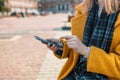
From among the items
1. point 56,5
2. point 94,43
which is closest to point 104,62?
point 94,43

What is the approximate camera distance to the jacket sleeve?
7.60 ft

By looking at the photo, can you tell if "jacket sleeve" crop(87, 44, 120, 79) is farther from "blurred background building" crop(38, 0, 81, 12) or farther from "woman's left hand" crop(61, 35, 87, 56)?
"blurred background building" crop(38, 0, 81, 12)

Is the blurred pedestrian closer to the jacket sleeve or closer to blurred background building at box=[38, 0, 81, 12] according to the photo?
the jacket sleeve

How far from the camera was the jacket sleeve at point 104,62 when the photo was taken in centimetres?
232

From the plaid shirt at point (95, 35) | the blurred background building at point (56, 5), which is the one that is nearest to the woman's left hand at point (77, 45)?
the plaid shirt at point (95, 35)

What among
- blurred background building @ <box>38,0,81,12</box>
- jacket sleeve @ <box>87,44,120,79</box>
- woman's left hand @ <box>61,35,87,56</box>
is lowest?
blurred background building @ <box>38,0,81,12</box>

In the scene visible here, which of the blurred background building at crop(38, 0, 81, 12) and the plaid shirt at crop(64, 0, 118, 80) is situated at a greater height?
the plaid shirt at crop(64, 0, 118, 80)

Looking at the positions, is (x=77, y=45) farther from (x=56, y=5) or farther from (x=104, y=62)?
(x=56, y=5)

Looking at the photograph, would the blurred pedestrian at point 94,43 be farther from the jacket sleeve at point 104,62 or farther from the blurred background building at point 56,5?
the blurred background building at point 56,5

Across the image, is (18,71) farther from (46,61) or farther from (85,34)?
(85,34)

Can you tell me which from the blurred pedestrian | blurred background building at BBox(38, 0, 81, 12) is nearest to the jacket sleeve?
the blurred pedestrian

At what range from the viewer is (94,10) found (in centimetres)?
260

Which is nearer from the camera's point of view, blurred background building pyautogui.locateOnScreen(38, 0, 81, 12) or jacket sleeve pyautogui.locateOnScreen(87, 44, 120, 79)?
jacket sleeve pyautogui.locateOnScreen(87, 44, 120, 79)

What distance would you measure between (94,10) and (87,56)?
398 millimetres
